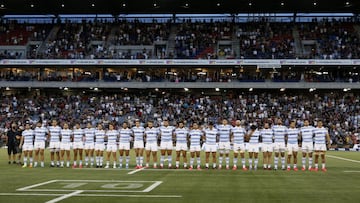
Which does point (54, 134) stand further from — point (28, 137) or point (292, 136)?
point (292, 136)

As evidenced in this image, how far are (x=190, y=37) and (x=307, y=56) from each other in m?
15.0

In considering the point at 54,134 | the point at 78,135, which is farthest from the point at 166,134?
the point at 54,134

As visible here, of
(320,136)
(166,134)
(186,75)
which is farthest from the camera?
(186,75)

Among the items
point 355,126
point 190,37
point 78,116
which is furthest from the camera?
point 190,37

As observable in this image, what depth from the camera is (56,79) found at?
57719mm

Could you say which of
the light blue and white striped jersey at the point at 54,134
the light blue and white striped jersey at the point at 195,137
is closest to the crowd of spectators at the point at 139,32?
the light blue and white striped jersey at the point at 54,134

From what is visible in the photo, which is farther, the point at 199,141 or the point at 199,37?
the point at 199,37

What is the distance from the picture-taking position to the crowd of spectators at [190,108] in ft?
165

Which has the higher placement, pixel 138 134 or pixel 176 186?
pixel 138 134

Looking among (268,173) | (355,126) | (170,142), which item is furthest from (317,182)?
(355,126)
